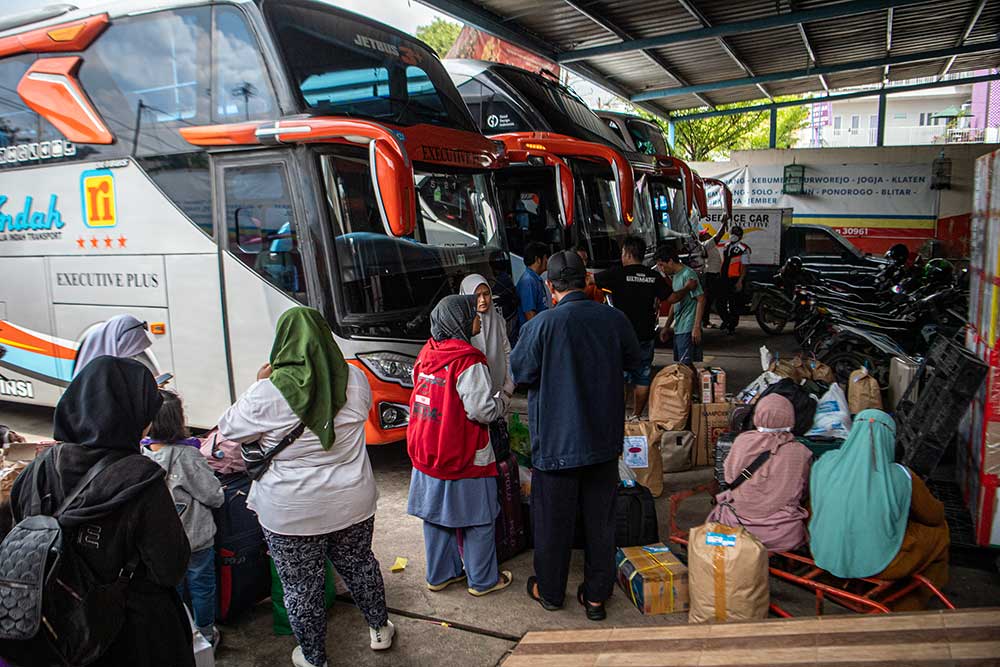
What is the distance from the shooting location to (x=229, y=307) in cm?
572

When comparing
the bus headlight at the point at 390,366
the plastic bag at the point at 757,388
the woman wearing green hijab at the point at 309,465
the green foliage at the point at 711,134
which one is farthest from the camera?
the green foliage at the point at 711,134

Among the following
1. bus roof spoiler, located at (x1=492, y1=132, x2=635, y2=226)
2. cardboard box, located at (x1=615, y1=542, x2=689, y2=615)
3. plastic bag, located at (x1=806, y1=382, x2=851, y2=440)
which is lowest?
cardboard box, located at (x1=615, y1=542, x2=689, y2=615)

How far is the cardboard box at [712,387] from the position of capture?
613 centimetres

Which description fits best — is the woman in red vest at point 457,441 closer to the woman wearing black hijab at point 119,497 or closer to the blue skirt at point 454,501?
the blue skirt at point 454,501

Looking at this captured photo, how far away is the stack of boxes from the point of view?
4.17 metres

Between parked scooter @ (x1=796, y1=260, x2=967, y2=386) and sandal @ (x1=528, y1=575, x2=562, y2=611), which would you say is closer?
sandal @ (x1=528, y1=575, x2=562, y2=611)

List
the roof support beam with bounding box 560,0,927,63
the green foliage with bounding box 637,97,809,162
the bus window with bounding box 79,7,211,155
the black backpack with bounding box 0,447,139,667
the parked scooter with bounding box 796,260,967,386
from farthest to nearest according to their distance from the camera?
the green foliage with bounding box 637,97,809,162
the roof support beam with bounding box 560,0,927,63
the parked scooter with bounding box 796,260,967,386
the bus window with bounding box 79,7,211,155
the black backpack with bounding box 0,447,139,667

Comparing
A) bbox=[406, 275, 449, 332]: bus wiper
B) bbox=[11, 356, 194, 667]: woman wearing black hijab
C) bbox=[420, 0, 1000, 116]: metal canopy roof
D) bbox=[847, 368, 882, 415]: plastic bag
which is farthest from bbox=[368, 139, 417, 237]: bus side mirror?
bbox=[420, 0, 1000, 116]: metal canopy roof

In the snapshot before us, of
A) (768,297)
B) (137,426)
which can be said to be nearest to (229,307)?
(137,426)

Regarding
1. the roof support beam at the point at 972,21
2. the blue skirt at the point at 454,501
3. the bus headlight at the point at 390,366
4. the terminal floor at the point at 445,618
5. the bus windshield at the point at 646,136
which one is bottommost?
the terminal floor at the point at 445,618

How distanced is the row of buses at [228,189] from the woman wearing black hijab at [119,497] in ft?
8.28

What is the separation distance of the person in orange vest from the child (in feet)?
33.3

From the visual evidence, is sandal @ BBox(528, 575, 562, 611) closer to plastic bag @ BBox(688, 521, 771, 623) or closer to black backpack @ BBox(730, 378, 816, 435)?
plastic bag @ BBox(688, 521, 771, 623)

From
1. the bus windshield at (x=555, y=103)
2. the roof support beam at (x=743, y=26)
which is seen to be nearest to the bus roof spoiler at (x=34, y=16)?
the roof support beam at (x=743, y=26)
